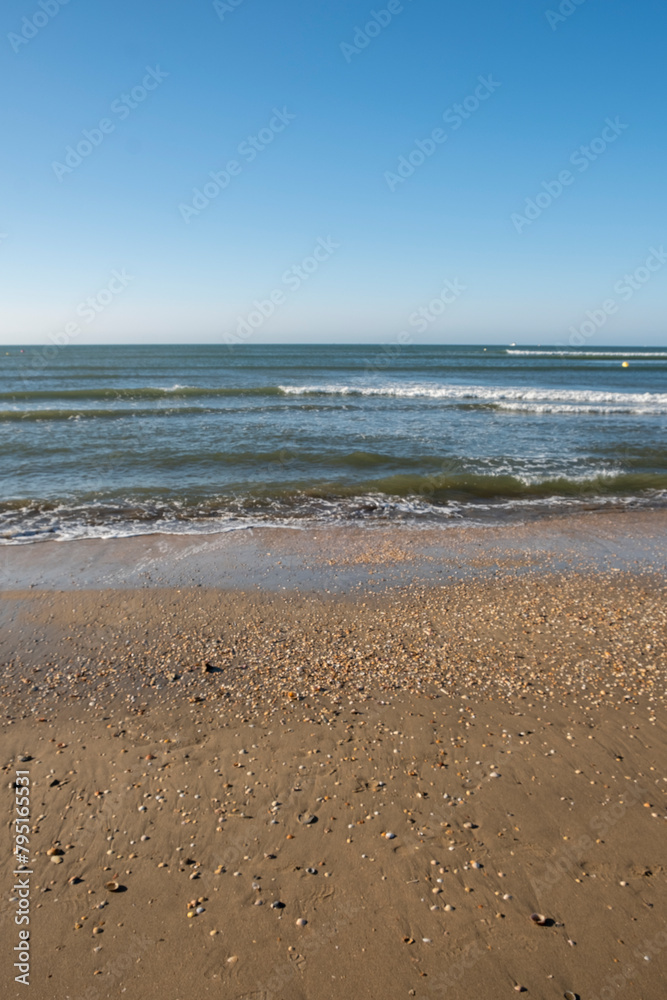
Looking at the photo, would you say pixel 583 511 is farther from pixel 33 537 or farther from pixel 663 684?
pixel 33 537

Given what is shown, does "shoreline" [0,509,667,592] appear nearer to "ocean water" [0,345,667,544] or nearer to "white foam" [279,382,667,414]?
"ocean water" [0,345,667,544]

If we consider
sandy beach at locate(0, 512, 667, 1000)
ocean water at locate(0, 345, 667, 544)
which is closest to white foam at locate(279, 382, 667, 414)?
ocean water at locate(0, 345, 667, 544)

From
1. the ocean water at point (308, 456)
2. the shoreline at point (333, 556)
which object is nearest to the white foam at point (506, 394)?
the ocean water at point (308, 456)

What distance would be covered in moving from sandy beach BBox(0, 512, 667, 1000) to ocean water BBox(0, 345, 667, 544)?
14.1 ft

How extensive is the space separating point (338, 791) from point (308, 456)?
1329cm

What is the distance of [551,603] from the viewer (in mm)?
7211

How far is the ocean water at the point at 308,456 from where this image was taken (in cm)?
1173

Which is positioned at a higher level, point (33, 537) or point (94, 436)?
point (94, 436)

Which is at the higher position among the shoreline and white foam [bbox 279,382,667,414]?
white foam [bbox 279,382,667,414]

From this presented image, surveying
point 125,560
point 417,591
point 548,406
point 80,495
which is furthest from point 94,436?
point 548,406

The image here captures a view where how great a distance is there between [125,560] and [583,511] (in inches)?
380

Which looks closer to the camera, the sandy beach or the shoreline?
the sandy beach

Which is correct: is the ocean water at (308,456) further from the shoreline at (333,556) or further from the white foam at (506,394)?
the shoreline at (333,556)

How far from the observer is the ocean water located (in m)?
11.7
